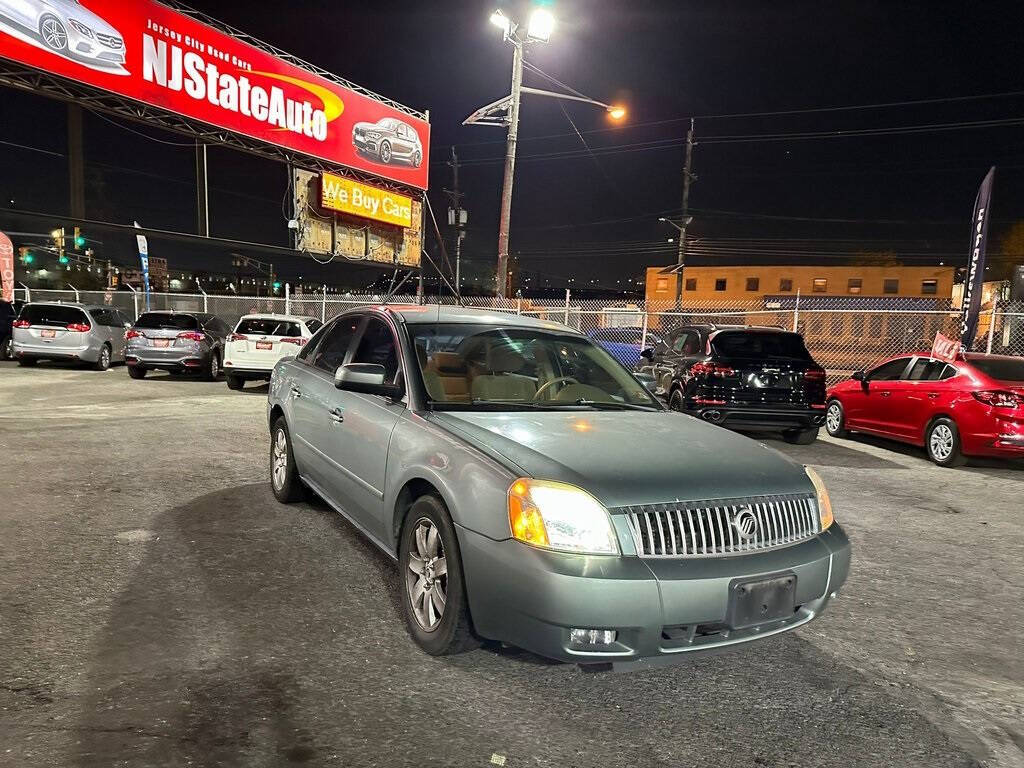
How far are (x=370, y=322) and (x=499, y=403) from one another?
50.9 inches

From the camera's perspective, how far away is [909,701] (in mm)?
2764

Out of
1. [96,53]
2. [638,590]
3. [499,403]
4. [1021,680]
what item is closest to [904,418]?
[1021,680]

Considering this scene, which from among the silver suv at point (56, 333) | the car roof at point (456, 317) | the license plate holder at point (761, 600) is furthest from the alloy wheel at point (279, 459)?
the silver suv at point (56, 333)

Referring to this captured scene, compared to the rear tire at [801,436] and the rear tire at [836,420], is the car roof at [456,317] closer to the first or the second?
the rear tire at [801,436]

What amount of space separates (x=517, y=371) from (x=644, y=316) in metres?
14.3

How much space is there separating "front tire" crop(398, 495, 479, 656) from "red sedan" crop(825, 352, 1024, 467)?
7.33 m

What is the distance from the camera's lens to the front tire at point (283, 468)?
515 cm

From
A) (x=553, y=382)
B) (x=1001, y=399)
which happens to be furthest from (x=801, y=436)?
(x=553, y=382)

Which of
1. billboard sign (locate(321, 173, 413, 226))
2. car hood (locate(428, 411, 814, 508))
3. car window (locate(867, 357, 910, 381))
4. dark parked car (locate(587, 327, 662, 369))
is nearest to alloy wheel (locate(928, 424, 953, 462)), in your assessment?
car window (locate(867, 357, 910, 381))

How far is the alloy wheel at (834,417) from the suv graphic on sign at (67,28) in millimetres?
19996

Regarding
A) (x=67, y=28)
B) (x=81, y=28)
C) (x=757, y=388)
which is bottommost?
(x=757, y=388)

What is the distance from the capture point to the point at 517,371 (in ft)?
13.3

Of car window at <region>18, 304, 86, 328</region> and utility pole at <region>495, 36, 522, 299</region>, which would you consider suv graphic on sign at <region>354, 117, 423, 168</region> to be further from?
car window at <region>18, 304, 86, 328</region>

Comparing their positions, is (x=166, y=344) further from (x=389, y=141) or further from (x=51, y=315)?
(x=389, y=141)
